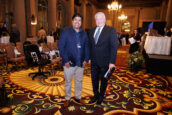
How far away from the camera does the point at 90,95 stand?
2.96 m

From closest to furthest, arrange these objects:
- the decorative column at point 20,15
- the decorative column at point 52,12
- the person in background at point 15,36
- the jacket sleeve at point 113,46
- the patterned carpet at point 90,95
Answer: the jacket sleeve at point 113,46
the patterned carpet at point 90,95
the person in background at point 15,36
the decorative column at point 20,15
the decorative column at point 52,12

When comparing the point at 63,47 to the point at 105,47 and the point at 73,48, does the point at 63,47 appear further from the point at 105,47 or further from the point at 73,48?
the point at 105,47

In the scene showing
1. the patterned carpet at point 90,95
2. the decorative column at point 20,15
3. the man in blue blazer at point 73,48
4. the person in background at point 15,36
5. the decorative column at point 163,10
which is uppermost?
the decorative column at point 163,10

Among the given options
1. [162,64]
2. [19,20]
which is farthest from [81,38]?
[19,20]

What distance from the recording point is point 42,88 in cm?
325

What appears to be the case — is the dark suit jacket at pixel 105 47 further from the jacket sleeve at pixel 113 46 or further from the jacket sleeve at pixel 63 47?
the jacket sleeve at pixel 63 47

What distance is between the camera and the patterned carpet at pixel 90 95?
237cm

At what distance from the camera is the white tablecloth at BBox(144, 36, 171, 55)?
16.5 ft

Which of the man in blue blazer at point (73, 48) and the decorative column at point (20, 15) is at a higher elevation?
the decorative column at point (20, 15)

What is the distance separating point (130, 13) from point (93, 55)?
19.3 m

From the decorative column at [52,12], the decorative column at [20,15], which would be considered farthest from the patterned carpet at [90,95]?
the decorative column at [52,12]

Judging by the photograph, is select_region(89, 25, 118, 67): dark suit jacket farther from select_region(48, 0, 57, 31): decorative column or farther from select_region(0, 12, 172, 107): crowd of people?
select_region(48, 0, 57, 31): decorative column

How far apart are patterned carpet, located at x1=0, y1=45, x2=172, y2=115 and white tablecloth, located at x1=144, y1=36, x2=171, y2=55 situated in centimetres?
144

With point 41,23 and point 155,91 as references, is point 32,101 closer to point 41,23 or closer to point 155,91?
point 155,91
